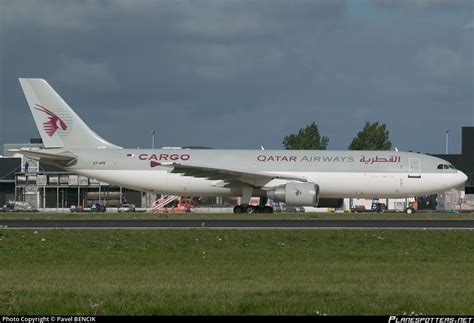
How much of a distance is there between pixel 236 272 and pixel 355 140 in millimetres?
110746

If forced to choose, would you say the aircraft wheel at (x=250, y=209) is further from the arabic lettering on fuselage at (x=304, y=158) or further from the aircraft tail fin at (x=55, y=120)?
the aircraft tail fin at (x=55, y=120)

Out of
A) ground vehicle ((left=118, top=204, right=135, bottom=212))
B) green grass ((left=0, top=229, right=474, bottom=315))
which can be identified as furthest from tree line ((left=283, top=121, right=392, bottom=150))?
green grass ((left=0, top=229, right=474, bottom=315))

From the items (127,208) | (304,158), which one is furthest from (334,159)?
(127,208)

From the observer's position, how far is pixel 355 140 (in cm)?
12912

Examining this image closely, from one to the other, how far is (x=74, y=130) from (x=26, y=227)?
2398 cm

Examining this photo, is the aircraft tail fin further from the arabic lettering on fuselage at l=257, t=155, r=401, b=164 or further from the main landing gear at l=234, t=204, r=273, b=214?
the arabic lettering on fuselage at l=257, t=155, r=401, b=164

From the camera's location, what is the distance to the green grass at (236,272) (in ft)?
47.8

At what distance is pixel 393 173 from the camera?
55.5m

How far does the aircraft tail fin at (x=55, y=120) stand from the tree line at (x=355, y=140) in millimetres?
71178

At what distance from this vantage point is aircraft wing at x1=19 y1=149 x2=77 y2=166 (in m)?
56.7

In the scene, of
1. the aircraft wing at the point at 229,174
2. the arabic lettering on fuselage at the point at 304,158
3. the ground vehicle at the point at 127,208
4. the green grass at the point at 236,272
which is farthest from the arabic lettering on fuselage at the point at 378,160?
the green grass at the point at 236,272

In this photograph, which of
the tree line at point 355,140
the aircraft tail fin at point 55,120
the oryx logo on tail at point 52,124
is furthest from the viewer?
the tree line at point 355,140

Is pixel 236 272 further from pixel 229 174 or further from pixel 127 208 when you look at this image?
pixel 127 208

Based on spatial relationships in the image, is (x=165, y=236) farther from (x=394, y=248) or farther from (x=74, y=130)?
(x=74, y=130)
